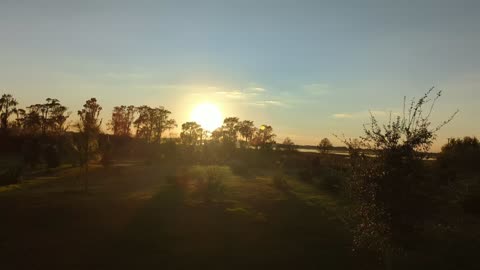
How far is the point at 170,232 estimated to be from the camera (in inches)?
798

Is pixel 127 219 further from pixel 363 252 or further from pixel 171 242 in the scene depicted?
pixel 363 252

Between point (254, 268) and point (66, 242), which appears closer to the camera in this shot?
point (254, 268)

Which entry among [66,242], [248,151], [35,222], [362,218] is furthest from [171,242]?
[248,151]

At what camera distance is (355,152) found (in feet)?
45.5

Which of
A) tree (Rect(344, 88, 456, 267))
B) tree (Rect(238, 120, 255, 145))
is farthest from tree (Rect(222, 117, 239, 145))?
tree (Rect(344, 88, 456, 267))

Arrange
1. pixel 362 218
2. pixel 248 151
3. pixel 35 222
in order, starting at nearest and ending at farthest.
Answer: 1. pixel 362 218
2. pixel 35 222
3. pixel 248 151

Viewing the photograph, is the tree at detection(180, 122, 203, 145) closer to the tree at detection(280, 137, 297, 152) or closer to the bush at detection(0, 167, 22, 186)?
the tree at detection(280, 137, 297, 152)

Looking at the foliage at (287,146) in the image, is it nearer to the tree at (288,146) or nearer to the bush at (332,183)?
the tree at (288,146)

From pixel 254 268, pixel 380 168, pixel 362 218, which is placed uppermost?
pixel 380 168

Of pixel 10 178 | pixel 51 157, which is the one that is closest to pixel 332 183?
pixel 10 178

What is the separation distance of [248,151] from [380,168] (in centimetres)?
8157

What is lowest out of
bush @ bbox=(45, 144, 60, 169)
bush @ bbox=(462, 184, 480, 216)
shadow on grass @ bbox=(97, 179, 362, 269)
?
shadow on grass @ bbox=(97, 179, 362, 269)

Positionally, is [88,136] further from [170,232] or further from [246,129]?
[246,129]

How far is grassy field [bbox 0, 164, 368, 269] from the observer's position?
1641 centimetres
